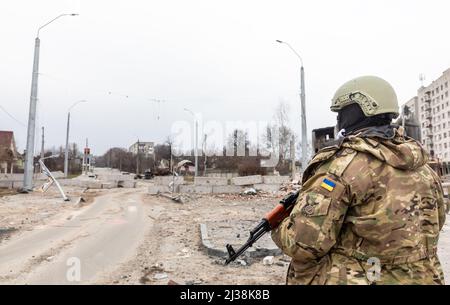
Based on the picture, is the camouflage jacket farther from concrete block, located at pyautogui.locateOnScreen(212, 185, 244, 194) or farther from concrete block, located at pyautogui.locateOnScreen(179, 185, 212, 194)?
concrete block, located at pyautogui.locateOnScreen(212, 185, 244, 194)

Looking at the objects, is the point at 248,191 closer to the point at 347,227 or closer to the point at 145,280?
the point at 145,280

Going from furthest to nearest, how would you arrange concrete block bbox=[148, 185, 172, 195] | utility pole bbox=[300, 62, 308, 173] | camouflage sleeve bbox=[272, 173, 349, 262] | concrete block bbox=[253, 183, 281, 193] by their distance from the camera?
1. concrete block bbox=[253, 183, 281, 193]
2. concrete block bbox=[148, 185, 172, 195]
3. utility pole bbox=[300, 62, 308, 173]
4. camouflage sleeve bbox=[272, 173, 349, 262]

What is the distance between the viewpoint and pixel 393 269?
5.30 ft

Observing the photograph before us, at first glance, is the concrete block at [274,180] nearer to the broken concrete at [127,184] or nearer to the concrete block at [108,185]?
the broken concrete at [127,184]

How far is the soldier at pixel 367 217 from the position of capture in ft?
5.22

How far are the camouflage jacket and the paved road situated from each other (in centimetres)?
381

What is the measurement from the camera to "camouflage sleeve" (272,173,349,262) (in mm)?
1583

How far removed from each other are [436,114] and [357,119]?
85926 mm

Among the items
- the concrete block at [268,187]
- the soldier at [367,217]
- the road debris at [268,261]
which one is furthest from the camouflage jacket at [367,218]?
the concrete block at [268,187]

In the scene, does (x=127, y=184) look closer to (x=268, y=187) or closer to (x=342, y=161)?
(x=268, y=187)

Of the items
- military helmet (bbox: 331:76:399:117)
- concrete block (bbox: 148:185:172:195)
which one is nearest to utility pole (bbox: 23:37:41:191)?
concrete block (bbox: 148:185:172:195)

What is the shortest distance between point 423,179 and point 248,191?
18771mm
